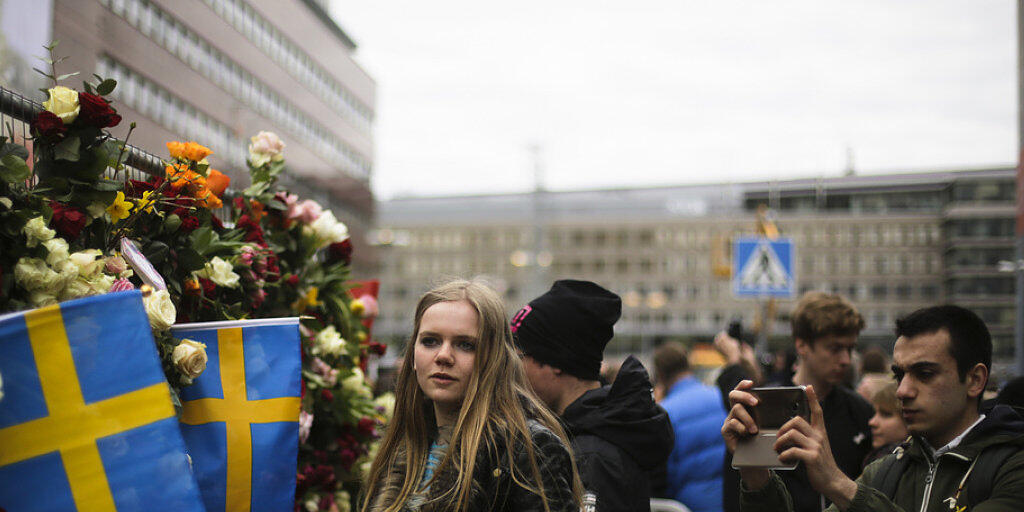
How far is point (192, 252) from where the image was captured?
3039 mm

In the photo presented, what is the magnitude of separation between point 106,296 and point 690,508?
4.46 m

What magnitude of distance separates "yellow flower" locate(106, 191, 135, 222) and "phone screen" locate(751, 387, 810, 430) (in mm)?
1811

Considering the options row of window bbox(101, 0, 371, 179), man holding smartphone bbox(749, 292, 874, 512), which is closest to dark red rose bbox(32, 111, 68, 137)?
man holding smartphone bbox(749, 292, 874, 512)

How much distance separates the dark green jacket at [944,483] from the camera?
2549mm

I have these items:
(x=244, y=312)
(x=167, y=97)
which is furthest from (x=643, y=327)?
(x=244, y=312)

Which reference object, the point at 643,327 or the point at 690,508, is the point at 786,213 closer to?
the point at 643,327

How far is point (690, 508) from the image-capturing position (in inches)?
226

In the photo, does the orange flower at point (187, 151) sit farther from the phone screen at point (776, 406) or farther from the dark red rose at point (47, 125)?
the phone screen at point (776, 406)

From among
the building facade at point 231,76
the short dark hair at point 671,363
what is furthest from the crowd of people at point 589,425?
the short dark hair at point 671,363

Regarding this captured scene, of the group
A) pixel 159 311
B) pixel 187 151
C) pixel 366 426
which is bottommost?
pixel 366 426


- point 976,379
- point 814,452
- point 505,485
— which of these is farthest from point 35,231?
point 976,379

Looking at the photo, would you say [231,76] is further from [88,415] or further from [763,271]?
[88,415]

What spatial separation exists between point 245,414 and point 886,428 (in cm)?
334

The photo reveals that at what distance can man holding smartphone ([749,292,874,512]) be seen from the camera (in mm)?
4781
